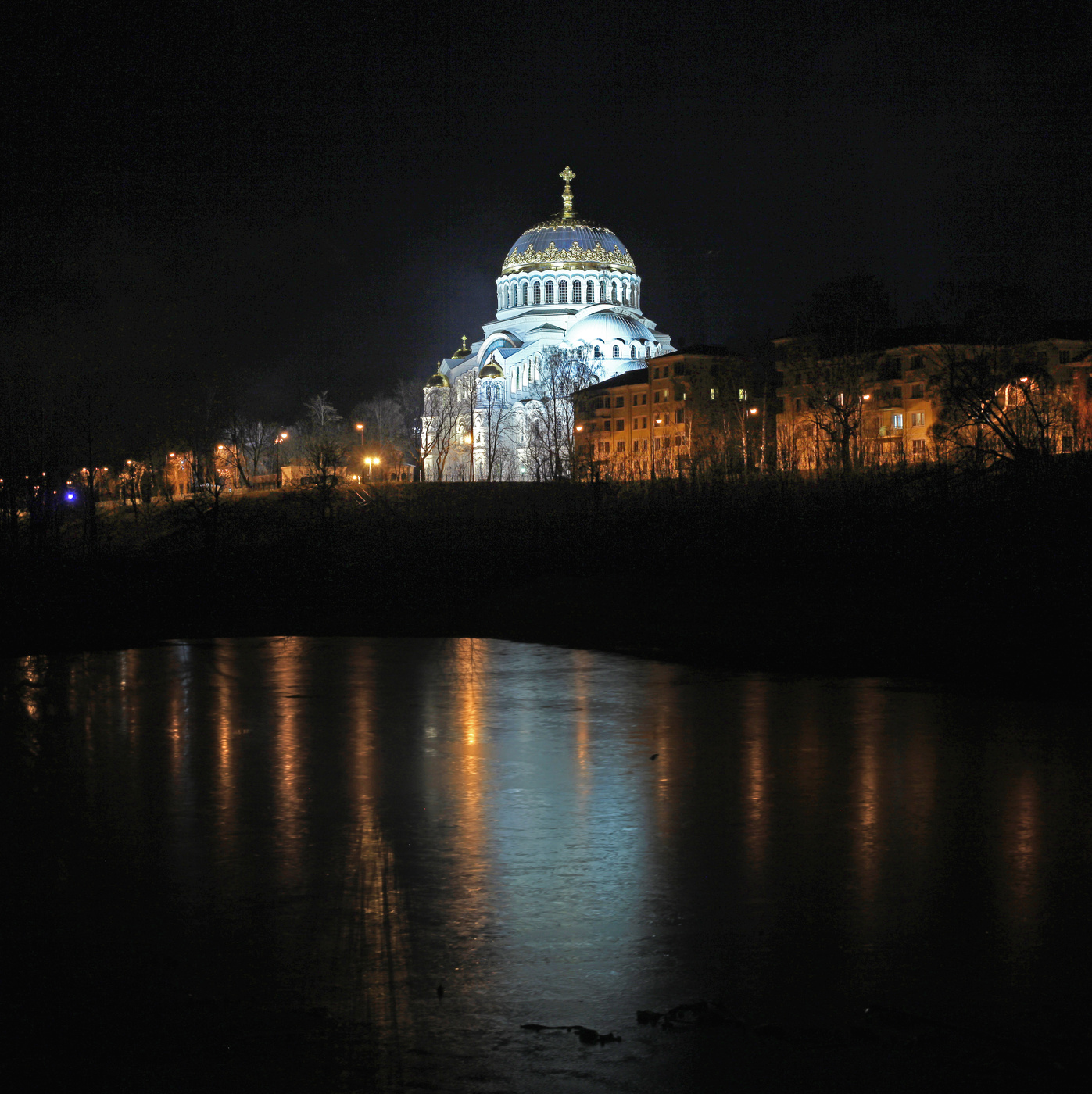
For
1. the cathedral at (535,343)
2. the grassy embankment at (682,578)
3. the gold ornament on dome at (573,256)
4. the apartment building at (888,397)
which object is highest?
the gold ornament on dome at (573,256)

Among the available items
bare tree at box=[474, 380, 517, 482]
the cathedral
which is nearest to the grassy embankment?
bare tree at box=[474, 380, 517, 482]

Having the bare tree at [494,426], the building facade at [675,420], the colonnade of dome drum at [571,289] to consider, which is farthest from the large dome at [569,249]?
the building facade at [675,420]

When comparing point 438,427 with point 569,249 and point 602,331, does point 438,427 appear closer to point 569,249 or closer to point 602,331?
point 602,331

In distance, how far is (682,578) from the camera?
29859 millimetres

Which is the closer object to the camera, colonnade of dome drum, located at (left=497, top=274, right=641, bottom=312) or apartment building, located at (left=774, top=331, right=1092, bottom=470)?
apartment building, located at (left=774, top=331, right=1092, bottom=470)

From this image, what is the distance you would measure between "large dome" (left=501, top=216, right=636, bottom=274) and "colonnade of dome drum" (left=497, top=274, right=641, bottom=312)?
2.39ft

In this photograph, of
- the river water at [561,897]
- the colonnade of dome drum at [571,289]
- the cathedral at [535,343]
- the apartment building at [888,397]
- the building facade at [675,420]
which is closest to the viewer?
the river water at [561,897]

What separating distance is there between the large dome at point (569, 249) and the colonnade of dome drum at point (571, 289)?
2.39 feet

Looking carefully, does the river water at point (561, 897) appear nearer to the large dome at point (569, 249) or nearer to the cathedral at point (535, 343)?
the cathedral at point (535, 343)

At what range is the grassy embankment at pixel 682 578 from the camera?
23203mm

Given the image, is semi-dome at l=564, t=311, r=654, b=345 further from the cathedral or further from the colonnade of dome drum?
the colonnade of dome drum

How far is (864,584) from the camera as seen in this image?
27328mm

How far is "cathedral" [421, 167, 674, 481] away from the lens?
75625 mm

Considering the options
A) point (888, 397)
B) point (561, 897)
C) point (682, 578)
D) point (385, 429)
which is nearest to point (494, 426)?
point (385, 429)
